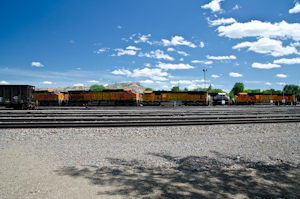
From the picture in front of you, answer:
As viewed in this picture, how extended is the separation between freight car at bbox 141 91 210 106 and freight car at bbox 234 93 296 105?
9514 mm

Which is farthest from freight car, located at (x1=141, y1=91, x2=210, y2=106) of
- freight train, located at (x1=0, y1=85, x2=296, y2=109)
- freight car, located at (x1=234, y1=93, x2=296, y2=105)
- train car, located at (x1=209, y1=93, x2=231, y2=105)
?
freight car, located at (x1=234, y1=93, x2=296, y2=105)

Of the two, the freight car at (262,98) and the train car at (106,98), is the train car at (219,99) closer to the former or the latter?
the freight car at (262,98)

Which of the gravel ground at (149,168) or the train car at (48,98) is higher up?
the train car at (48,98)

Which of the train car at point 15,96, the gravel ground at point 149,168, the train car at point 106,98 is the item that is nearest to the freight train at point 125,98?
the train car at point 106,98

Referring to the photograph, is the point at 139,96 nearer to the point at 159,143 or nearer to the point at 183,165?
the point at 159,143

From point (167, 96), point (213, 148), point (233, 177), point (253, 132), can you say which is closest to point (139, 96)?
point (167, 96)

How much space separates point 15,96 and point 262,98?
154ft

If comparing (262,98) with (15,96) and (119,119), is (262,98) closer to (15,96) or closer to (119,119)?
(119,119)

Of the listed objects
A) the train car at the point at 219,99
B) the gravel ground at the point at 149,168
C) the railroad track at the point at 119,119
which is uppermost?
the train car at the point at 219,99

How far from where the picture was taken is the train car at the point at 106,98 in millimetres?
32938

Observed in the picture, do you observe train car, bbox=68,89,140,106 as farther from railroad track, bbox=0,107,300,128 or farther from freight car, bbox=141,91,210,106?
railroad track, bbox=0,107,300,128

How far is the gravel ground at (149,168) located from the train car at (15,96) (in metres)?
16.2

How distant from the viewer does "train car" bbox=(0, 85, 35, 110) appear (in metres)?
21.5

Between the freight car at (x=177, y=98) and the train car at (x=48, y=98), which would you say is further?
the freight car at (x=177, y=98)
